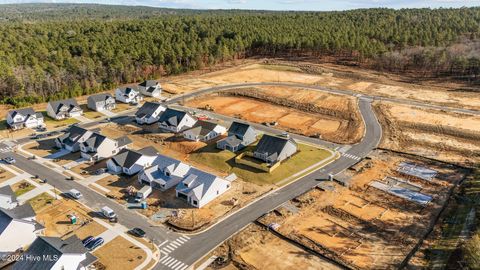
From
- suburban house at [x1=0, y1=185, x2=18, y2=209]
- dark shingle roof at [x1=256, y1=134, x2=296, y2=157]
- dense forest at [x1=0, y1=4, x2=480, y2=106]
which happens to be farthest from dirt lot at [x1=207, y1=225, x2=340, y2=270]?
dense forest at [x1=0, y1=4, x2=480, y2=106]

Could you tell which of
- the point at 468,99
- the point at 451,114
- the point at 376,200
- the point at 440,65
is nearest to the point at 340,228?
the point at 376,200

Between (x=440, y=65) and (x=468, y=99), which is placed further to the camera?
(x=440, y=65)

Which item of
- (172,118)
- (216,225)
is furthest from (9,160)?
(216,225)

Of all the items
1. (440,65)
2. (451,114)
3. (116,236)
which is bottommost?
(116,236)

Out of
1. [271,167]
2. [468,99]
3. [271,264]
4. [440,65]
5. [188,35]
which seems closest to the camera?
[271,264]

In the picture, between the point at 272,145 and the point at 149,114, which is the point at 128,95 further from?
the point at 272,145

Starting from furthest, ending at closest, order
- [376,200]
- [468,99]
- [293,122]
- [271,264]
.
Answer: [468,99] < [293,122] < [376,200] < [271,264]

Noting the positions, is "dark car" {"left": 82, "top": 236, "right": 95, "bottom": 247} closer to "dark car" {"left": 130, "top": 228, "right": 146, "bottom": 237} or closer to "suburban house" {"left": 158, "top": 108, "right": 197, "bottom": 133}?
"dark car" {"left": 130, "top": 228, "right": 146, "bottom": 237}

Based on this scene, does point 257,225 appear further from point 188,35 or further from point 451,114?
point 188,35
